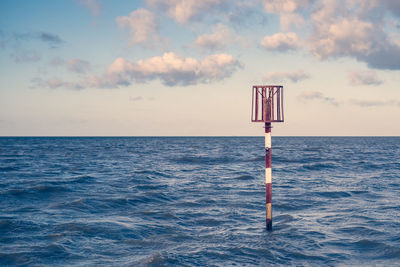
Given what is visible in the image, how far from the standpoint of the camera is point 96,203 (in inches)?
736

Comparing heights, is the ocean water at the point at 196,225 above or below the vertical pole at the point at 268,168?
below

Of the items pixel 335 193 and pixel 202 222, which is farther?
pixel 335 193

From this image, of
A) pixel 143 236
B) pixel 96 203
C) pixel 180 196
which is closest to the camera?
pixel 143 236

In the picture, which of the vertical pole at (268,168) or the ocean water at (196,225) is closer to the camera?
the ocean water at (196,225)

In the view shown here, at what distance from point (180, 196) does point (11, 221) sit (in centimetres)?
941

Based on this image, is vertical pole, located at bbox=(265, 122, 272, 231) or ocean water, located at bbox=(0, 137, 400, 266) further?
vertical pole, located at bbox=(265, 122, 272, 231)

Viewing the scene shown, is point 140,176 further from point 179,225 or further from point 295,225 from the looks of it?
point 295,225

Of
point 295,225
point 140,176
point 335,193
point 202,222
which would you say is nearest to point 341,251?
point 295,225

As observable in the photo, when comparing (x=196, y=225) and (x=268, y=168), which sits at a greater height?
(x=268, y=168)

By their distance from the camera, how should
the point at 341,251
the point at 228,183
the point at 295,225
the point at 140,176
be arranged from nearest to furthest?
the point at 341,251
the point at 295,225
the point at 228,183
the point at 140,176

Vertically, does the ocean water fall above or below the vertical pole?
below

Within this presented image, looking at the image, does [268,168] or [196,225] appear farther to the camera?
[196,225]

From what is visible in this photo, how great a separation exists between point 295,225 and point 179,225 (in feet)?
15.1

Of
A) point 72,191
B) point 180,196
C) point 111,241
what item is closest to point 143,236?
point 111,241
